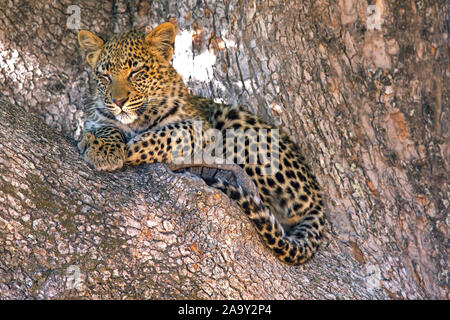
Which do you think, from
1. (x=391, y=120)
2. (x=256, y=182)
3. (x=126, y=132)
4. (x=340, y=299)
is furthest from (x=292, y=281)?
(x=126, y=132)

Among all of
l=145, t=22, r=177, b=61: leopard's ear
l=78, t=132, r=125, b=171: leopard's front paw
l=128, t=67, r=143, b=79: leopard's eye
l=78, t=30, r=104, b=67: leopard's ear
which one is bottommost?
l=78, t=132, r=125, b=171: leopard's front paw

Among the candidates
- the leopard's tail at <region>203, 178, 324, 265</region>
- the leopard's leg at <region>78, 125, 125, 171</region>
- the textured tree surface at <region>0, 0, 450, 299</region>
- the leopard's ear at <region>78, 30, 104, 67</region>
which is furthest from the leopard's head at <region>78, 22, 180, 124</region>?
the leopard's tail at <region>203, 178, 324, 265</region>

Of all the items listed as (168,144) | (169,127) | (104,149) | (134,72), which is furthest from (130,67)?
(104,149)

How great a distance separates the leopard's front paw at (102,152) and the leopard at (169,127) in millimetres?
10

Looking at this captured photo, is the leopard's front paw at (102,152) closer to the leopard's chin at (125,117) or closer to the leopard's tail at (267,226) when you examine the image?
the leopard's chin at (125,117)

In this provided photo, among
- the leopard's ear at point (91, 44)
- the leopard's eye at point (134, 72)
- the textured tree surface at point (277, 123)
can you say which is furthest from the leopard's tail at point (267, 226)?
the leopard's ear at point (91, 44)

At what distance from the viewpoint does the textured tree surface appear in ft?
11.0

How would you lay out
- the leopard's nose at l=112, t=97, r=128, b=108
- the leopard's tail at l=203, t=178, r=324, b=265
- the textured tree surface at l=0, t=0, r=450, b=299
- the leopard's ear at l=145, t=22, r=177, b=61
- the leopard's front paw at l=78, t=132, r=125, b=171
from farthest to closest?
1. the leopard's ear at l=145, t=22, r=177, b=61
2. the leopard's nose at l=112, t=97, r=128, b=108
3. the leopard's front paw at l=78, t=132, r=125, b=171
4. the leopard's tail at l=203, t=178, r=324, b=265
5. the textured tree surface at l=0, t=0, r=450, b=299

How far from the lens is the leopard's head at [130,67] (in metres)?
4.70

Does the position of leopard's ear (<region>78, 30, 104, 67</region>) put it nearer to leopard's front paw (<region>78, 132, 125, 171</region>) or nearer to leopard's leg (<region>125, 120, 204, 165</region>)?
leopard's leg (<region>125, 120, 204, 165</region>)

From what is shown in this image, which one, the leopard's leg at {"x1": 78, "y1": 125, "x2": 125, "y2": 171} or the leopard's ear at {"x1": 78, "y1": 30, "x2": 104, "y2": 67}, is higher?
the leopard's ear at {"x1": 78, "y1": 30, "x2": 104, "y2": 67}

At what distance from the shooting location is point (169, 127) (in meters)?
4.73

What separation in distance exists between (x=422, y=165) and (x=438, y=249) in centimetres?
69

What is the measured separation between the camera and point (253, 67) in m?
4.62
